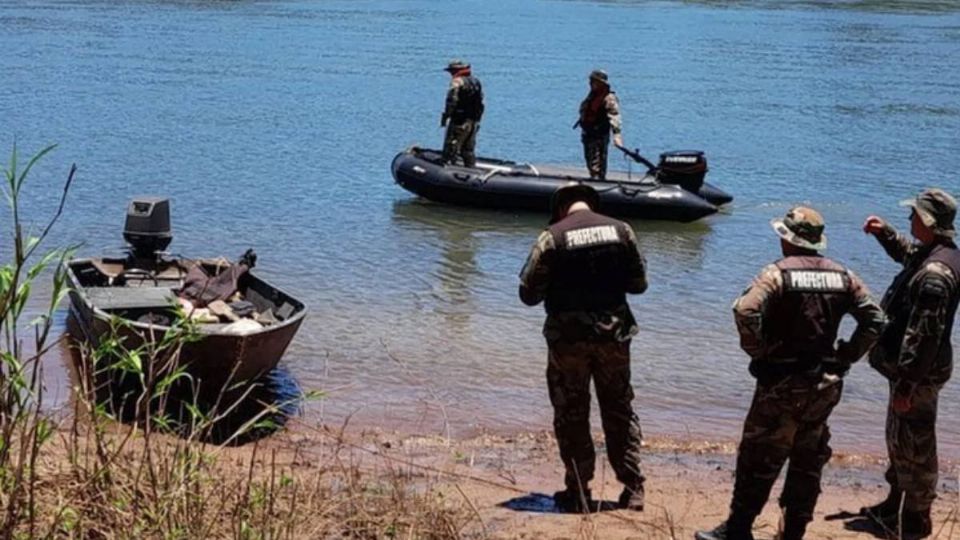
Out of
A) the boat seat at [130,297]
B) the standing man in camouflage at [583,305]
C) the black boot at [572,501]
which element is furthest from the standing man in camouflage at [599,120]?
the standing man in camouflage at [583,305]

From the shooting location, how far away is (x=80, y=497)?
4797 mm

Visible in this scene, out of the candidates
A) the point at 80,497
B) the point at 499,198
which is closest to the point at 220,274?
the point at 80,497

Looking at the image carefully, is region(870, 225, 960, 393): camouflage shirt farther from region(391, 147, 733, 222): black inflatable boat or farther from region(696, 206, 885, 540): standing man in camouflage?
region(391, 147, 733, 222): black inflatable boat

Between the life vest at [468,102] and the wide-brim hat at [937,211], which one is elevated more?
the wide-brim hat at [937,211]

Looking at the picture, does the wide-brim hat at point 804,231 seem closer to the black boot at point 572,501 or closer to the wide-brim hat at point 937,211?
the wide-brim hat at point 937,211

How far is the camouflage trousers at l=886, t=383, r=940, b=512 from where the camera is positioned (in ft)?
19.7

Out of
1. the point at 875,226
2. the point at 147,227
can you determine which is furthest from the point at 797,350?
the point at 147,227

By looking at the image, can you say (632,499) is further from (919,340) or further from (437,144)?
(437,144)

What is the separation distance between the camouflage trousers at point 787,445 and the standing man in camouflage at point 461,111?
34.5 ft

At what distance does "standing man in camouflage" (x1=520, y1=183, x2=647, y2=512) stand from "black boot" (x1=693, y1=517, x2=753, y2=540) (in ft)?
1.84

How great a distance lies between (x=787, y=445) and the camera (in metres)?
5.77

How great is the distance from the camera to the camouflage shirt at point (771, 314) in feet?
18.1

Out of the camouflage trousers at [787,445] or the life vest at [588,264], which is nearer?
the camouflage trousers at [787,445]

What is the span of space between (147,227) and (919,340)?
634cm
